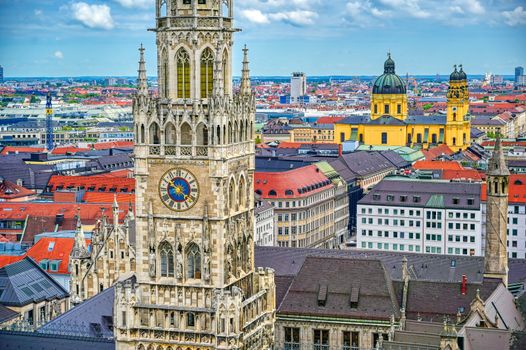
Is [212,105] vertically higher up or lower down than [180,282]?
higher up

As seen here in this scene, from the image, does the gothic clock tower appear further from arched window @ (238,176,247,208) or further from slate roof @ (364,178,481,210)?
slate roof @ (364,178,481,210)

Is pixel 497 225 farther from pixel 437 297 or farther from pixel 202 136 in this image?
pixel 202 136

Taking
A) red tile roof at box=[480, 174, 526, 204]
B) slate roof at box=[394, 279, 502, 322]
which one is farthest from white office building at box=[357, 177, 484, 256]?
slate roof at box=[394, 279, 502, 322]

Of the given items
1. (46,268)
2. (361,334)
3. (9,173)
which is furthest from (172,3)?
(9,173)

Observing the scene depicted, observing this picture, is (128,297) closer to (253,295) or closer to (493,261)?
(253,295)

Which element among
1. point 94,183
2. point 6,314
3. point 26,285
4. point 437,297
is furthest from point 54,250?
point 94,183

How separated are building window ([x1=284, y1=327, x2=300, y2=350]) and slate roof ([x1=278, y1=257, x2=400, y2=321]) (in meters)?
1.47

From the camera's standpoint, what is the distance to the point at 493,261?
86500 millimetres

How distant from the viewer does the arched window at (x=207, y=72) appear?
5253cm

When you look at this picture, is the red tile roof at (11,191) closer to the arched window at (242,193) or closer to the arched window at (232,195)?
the arched window at (242,193)

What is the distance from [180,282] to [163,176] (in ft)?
18.6

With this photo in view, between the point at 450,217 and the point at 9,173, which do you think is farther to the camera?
the point at 9,173

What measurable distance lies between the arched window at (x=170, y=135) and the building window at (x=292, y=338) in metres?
26.6

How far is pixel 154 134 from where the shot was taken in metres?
53.1
